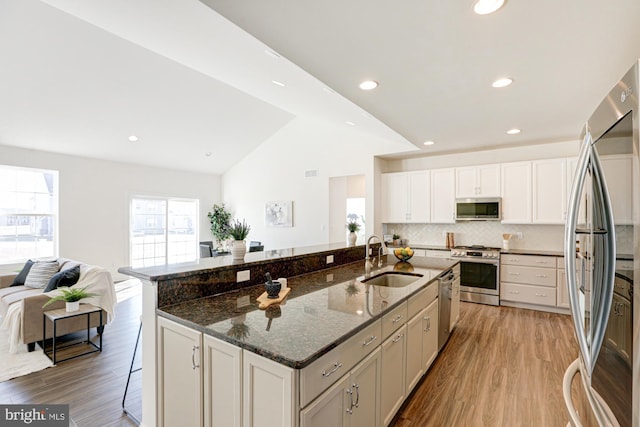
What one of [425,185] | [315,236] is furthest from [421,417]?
[315,236]

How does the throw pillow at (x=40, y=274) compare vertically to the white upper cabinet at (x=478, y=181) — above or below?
below

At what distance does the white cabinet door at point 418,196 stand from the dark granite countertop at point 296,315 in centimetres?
349

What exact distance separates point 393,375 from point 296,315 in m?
0.85

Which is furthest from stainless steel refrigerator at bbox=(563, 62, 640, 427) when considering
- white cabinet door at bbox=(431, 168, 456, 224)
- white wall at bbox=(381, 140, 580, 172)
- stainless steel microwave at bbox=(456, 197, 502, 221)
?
white wall at bbox=(381, 140, 580, 172)

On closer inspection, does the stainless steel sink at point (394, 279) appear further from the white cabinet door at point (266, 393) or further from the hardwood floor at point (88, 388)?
the hardwood floor at point (88, 388)

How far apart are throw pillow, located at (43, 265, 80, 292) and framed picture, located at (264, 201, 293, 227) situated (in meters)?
4.33

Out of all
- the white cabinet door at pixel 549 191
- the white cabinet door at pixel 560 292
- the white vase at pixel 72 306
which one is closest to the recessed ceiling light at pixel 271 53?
the white vase at pixel 72 306

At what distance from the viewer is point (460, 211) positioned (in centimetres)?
545

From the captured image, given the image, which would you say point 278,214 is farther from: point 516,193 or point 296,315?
point 296,315

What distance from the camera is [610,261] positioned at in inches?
33.2

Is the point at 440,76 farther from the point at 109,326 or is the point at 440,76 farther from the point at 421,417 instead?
the point at 109,326

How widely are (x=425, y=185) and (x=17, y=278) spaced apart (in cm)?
674

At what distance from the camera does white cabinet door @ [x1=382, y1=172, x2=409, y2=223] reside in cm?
611

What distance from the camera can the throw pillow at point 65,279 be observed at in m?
3.66
